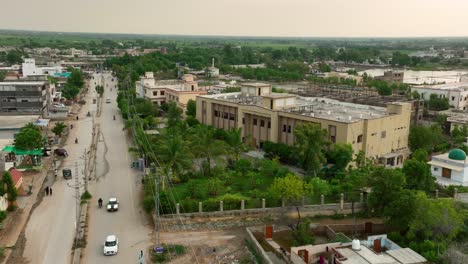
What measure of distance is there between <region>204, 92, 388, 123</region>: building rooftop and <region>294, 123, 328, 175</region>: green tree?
15.6ft

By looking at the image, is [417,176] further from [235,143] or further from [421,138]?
[235,143]

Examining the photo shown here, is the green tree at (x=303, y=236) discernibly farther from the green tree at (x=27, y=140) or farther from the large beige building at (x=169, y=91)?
the large beige building at (x=169, y=91)

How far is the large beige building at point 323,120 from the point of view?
3697 cm

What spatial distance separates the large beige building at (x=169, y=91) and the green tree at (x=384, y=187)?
3627 cm

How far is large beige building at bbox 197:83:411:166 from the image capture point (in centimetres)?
3697

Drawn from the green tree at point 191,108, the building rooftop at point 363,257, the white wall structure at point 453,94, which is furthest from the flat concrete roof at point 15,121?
the white wall structure at point 453,94

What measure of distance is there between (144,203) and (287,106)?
19107mm

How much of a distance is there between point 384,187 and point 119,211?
52.3 ft

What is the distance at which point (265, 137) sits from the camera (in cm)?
4309

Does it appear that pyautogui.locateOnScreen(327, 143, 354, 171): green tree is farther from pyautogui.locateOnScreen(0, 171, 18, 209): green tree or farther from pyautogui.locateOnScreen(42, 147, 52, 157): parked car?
pyautogui.locateOnScreen(42, 147, 52, 157): parked car

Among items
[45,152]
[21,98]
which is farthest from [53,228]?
[21,98]

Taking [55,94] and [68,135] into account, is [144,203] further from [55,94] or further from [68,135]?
[55,94]

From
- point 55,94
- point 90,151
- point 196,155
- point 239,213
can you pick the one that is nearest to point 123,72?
point 55,94

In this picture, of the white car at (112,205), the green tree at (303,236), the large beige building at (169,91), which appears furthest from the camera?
the large beige building at (169,91)
